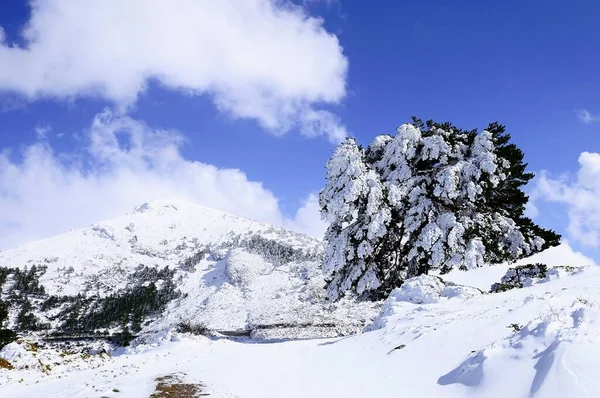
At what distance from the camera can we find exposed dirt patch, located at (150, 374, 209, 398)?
1025cm

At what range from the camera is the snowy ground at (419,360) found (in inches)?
255

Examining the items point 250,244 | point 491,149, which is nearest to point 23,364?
point 491,149

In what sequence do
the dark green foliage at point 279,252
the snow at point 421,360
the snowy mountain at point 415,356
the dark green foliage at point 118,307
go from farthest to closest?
the dark green foliage at point 279,252
the dark green foliage at point 118,307
the snowy mountain at point 415,356
the snow at point 421,360

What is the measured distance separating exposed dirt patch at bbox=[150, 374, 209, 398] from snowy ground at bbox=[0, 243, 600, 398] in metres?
0.27

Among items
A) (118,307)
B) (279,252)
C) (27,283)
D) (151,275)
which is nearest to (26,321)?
(118,307)

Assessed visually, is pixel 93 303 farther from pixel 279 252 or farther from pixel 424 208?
pixel 424 208

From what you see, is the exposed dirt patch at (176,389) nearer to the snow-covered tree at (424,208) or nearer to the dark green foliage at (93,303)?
the snow-covered tree at (424,208)

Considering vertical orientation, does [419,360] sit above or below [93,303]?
below

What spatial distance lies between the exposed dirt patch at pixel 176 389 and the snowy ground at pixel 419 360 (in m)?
0.27

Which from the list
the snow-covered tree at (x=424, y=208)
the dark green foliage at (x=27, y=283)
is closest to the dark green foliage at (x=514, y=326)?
the snow-covered tree at (x=424, y=208)

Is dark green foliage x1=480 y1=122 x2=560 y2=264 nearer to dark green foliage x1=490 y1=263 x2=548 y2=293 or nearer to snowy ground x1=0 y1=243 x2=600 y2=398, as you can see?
dark green foliage x1=490 y1=263 x2=548 y2=293

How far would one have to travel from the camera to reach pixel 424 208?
23750mm

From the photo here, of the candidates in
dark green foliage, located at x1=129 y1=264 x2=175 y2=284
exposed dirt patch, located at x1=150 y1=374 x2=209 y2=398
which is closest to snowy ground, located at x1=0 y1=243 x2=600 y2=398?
exposed dirt patch, located at x1=150 y1=374 x2=209 y2=398

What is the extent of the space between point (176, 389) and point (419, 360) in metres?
6.53
